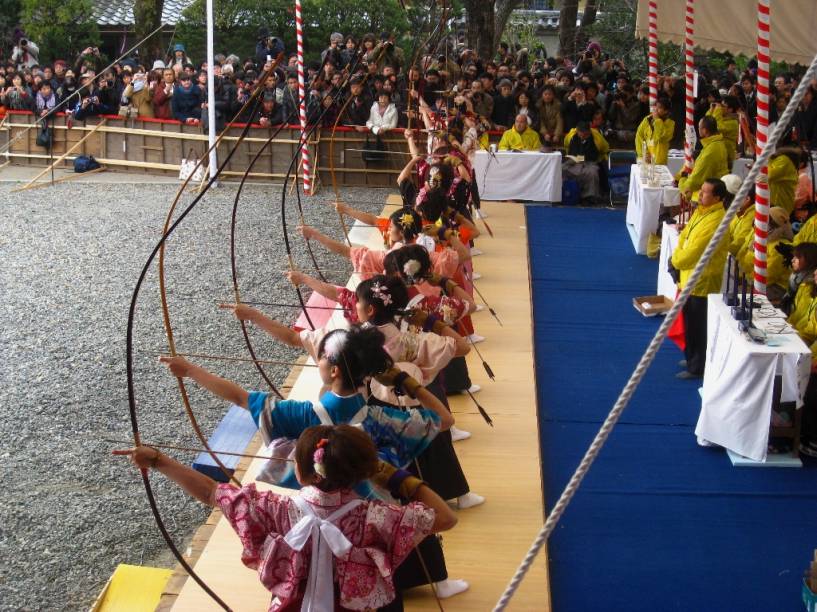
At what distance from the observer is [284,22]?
1570 cm

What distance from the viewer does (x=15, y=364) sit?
18.1ft

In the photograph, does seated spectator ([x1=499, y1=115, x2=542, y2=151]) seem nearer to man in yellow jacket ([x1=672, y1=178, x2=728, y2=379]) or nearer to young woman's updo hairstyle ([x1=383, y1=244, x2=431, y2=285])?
man in yellow jacket ([x1=672, y1=178, x2=728, y2=379])

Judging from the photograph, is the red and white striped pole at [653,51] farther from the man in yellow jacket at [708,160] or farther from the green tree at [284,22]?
the green tree at [284,22]

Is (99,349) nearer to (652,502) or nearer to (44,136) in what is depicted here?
(652,502)

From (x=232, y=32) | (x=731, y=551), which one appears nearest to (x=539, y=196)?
(x=731, y=551)

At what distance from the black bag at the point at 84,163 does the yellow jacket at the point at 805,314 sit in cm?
822

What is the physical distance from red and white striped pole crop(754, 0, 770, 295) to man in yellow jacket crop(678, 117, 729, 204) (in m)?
1.71

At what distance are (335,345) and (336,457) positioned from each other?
0.52m

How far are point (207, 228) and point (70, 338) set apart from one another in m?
2.71

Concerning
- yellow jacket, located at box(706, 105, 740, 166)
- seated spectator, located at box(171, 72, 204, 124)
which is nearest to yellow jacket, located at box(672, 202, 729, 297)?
yellow jacket, located at box(706, 105, 740, 166)

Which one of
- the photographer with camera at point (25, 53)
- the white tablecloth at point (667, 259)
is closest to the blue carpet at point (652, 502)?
the white tablecloth at point (667, 259)

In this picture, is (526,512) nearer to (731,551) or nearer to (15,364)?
(731,551)

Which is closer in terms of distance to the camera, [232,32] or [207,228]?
[207,228]

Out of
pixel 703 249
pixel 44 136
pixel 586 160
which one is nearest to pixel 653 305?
pixel 703 249
